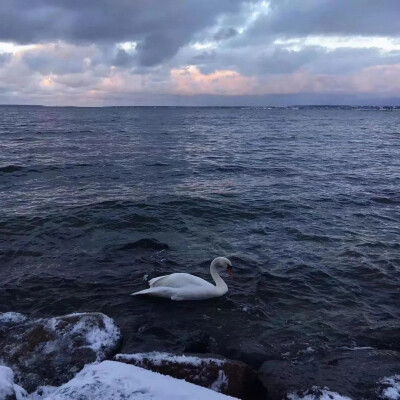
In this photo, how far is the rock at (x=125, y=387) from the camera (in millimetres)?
4398

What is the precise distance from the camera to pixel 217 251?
39.7 ft

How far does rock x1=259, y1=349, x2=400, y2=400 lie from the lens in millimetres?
5617

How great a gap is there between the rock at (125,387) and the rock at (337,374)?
1.40 metres

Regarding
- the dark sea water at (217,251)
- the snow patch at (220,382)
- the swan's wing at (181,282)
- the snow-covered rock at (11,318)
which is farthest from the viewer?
the swan's wing at (181,282)

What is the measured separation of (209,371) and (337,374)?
1.99 meters

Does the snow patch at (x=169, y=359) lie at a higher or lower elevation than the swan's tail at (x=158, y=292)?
higher

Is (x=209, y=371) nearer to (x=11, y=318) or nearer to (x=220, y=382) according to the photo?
(x=220, y=382)

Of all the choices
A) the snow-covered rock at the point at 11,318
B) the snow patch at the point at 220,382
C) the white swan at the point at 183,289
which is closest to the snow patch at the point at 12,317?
the snow-covered rock at the point at 11,318

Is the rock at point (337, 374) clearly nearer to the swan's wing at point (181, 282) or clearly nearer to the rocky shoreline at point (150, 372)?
the rocky shoreline at point (150, 372)

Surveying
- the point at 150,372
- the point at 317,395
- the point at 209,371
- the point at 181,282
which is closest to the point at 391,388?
the point at 317,395

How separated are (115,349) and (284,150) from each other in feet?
104

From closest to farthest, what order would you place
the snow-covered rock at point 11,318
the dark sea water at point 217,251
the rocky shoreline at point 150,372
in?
the rocky shoreline at point 150,372 → the snow-covered rock at point 11,318 → the dark sea water at point 217,251

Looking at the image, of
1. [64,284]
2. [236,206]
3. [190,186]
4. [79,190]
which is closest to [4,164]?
[79,190]

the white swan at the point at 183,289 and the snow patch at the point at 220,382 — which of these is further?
the white swan at the point at 183,289
